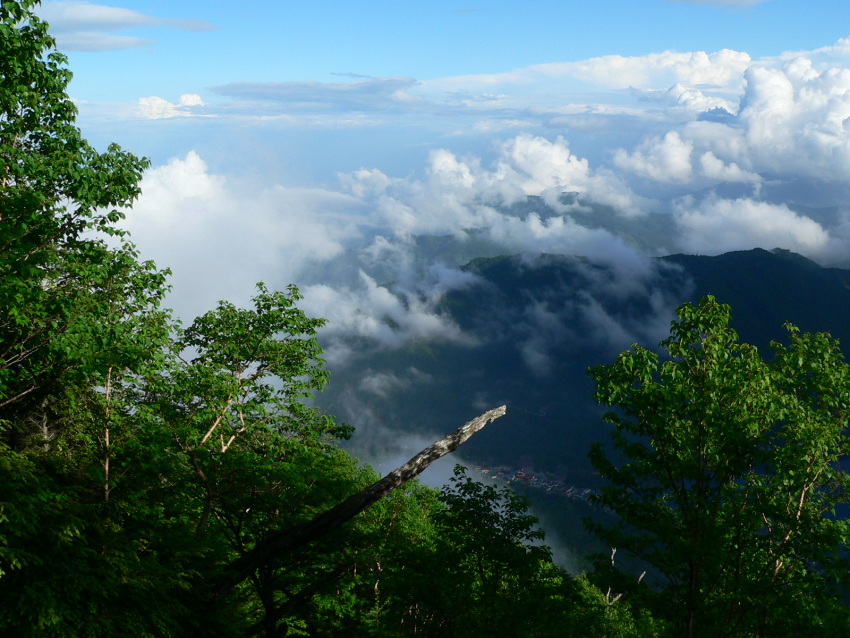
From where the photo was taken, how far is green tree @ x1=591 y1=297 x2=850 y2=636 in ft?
42.7

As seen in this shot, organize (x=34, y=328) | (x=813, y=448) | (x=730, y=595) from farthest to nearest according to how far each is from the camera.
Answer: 1. (x=34, y=328)
2. (x=813, y=448)
3. (x=730, y=595)

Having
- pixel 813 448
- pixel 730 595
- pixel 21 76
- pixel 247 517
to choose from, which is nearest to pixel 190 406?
pixel 247 517

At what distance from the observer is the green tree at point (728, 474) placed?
1302cm

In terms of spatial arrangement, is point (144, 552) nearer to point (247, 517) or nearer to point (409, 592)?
point (247, 517)

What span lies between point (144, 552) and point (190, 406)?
21.5 ft

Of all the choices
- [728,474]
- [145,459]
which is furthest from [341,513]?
[728,474]

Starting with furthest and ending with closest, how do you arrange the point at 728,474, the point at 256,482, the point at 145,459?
the point at 256,482
the point at 145,459
the point at 728,474

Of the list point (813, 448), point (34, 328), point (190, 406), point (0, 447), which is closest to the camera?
point (0, 447)

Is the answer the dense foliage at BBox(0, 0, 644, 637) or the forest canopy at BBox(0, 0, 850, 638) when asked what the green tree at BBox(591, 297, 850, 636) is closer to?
the forest canopy at BBox(0, 0, 850, 638)

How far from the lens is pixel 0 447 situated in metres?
11.1

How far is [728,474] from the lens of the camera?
44.7 feet

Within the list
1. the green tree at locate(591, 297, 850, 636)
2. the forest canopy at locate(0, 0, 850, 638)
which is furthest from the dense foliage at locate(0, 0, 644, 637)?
the green tree at locate(591, 297, 850, 636)

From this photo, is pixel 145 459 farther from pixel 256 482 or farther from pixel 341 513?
pixel 341 513

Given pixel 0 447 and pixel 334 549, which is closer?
pixel 0 447
